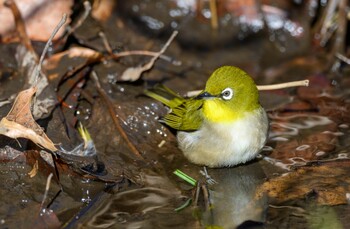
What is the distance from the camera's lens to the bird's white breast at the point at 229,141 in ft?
18.5

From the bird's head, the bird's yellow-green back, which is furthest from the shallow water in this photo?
the bird's head

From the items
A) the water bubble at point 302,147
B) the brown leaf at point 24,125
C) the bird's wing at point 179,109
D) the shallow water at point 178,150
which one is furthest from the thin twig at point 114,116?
the water bubble at point 302,147

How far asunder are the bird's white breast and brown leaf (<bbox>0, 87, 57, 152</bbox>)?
1.29m

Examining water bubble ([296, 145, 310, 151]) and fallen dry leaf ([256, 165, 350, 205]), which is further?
water bubble ([296, 145, 310, 151])

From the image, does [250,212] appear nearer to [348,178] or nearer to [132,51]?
[348,178]

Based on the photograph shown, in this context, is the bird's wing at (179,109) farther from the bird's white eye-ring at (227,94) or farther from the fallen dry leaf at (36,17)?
the fallen dry leaf at (36,17)

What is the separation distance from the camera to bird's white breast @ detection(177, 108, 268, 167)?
5641 millimetres

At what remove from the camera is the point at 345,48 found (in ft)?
26.8

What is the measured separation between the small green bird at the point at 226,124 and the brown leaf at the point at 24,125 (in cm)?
129

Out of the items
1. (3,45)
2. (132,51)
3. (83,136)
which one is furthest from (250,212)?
(3,45)

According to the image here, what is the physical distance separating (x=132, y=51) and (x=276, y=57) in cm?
195

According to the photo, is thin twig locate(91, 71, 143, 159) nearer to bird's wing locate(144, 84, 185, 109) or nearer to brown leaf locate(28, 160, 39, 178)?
bird's wing locate(144, 84, 185, 109)

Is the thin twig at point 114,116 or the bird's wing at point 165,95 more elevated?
the bird's wing at point 165,95

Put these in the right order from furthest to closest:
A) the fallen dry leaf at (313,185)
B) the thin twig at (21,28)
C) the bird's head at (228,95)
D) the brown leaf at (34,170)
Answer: the thin twig at (21,28) < the bird's head at (228,95) < the brown leaf at (34,170) < the fallen dry leaf at (313,185)
